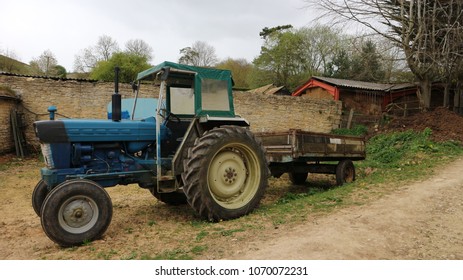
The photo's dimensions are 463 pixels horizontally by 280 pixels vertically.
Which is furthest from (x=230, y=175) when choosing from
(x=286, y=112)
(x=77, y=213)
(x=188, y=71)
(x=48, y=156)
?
(x=286, y=112)

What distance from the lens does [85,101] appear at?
1298 cm

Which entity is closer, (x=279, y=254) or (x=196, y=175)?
(x=279, y=254)

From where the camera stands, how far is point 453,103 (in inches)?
715

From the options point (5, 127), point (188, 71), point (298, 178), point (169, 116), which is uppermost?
point (188, 71)

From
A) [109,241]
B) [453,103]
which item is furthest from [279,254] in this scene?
[453,103]

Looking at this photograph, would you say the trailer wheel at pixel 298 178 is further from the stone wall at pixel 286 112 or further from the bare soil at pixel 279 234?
the stone wall at pixel 286 112

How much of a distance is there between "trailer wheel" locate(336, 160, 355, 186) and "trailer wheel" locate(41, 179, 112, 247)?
529 cm

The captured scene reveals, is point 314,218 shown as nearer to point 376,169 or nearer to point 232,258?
point 232,258

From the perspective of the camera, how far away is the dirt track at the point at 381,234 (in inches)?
139

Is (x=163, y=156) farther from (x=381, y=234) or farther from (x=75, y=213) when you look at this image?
(x=381, y=234)

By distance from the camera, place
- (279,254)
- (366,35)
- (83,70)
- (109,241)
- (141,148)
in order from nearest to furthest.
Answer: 1. (279,254)
2. (109,241)
3. (141,148)
4. (366,35)
5. (83,70)

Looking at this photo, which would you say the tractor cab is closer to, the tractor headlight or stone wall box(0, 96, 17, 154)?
the tractor headlight

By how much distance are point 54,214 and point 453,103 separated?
20.0 meters

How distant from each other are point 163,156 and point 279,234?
2229mm
